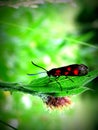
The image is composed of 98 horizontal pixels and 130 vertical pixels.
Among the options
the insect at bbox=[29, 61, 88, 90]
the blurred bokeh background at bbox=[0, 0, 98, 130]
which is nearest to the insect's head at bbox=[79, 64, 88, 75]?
the insect at bbox=[29, 61, 88, 90]

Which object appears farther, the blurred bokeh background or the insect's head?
the blurred bokeh background

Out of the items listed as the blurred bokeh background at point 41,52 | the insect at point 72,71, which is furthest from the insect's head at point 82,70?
the blurred bokeh background at point 41,52

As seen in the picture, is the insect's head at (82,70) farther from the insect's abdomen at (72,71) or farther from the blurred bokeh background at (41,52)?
the blurred bokeh background at (41,52)

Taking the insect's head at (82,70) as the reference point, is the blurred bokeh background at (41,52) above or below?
above

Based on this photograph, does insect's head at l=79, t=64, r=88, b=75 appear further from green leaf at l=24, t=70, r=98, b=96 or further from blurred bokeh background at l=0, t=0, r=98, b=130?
blurred bokeh background at l=0, t=0, r=98, b=130

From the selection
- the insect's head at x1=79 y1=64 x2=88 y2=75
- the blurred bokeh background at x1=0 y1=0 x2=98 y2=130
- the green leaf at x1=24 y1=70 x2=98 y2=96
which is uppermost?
the blurred bokeh background at x1=0 y1=0 x2=98 y2=130

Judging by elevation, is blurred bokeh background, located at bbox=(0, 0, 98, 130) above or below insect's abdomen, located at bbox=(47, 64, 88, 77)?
above

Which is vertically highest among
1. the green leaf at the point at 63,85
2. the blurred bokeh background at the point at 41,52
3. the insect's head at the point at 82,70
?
the blurred bokeh background at the point at 41,52

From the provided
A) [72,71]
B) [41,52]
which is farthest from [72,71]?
[41,52]
